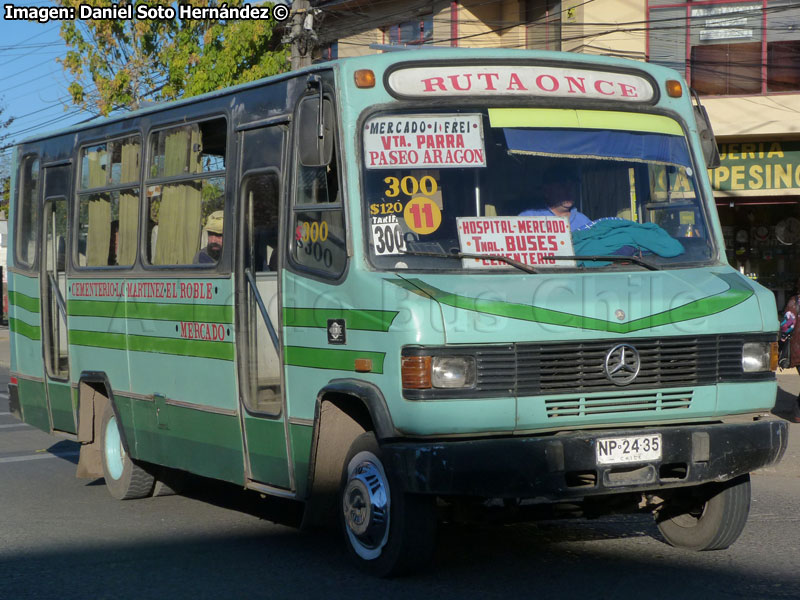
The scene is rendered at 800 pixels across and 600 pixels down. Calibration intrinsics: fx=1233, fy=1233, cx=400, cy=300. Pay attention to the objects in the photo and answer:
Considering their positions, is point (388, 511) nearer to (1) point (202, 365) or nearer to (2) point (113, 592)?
(2) point (113, 592)

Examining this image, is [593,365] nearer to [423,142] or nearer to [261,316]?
[423,142]

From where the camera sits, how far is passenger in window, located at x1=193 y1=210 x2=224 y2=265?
303 inches

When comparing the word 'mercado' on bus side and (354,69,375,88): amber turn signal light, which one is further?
(354,69,375,88): amber turn signal light

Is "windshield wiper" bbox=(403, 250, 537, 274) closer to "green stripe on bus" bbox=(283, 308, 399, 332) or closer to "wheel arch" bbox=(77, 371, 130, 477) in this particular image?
"green stripe on bus" bbox=(283, 308, 399, 332)

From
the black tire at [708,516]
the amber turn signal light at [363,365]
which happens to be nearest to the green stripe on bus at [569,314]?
the amber turn signal light at [363,365]

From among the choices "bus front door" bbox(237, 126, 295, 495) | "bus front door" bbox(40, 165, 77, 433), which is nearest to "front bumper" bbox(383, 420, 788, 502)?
"bus front door" bbox(237, 126, 295, 495)

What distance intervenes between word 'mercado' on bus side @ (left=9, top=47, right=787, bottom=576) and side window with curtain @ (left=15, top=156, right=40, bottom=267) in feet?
9.61

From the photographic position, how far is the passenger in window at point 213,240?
25.3 ft

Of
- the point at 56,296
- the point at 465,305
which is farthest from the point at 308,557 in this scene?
the point at 56,296

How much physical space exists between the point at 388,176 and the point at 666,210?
1.72 m

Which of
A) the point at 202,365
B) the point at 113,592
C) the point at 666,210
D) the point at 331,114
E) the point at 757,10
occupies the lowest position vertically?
the point at 113,592

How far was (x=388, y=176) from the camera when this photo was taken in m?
6.45

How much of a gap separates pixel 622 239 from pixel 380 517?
2014mm

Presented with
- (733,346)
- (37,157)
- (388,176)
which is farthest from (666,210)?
(37,157)
